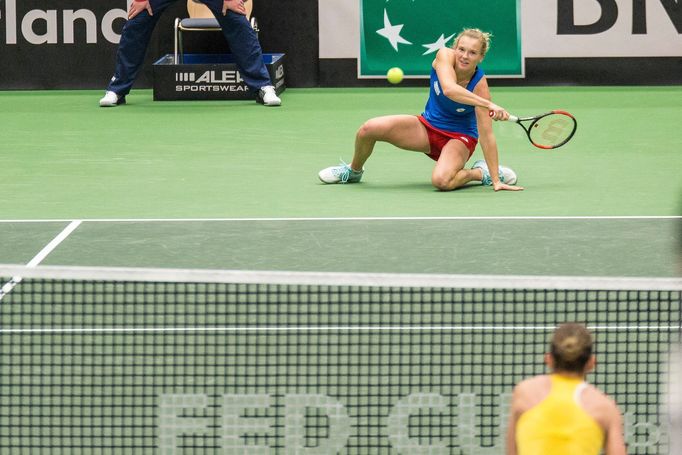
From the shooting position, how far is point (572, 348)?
358cm

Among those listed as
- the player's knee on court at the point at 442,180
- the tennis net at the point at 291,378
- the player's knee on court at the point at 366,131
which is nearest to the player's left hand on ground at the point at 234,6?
the player's knee on court at the point at 366,131

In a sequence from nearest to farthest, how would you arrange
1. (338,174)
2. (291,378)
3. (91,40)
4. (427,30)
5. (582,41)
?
(291,378) < (338,174) < (427,30) < (582,41) < (91,40)

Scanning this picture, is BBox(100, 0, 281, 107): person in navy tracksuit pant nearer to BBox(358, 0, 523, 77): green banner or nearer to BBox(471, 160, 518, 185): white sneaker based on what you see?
BBox(358, 0, 523, 77): green banner

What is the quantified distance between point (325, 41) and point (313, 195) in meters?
6.63

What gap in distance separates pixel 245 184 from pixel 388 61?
611cm

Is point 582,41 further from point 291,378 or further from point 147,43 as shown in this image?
point 291,378

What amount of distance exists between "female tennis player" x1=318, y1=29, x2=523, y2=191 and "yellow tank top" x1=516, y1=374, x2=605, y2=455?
19.9ft

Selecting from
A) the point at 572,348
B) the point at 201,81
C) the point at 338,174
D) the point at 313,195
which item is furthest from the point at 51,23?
the point at 572,348

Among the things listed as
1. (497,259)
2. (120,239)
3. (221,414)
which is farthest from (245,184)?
(221,414)

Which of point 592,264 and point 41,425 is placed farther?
point 592,264

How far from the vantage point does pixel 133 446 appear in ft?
15.5

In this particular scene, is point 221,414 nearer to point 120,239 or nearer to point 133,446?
point 133,446

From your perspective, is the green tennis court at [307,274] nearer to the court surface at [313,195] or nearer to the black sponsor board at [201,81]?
the court surface at [313,195]

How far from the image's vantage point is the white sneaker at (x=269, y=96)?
586 inches
